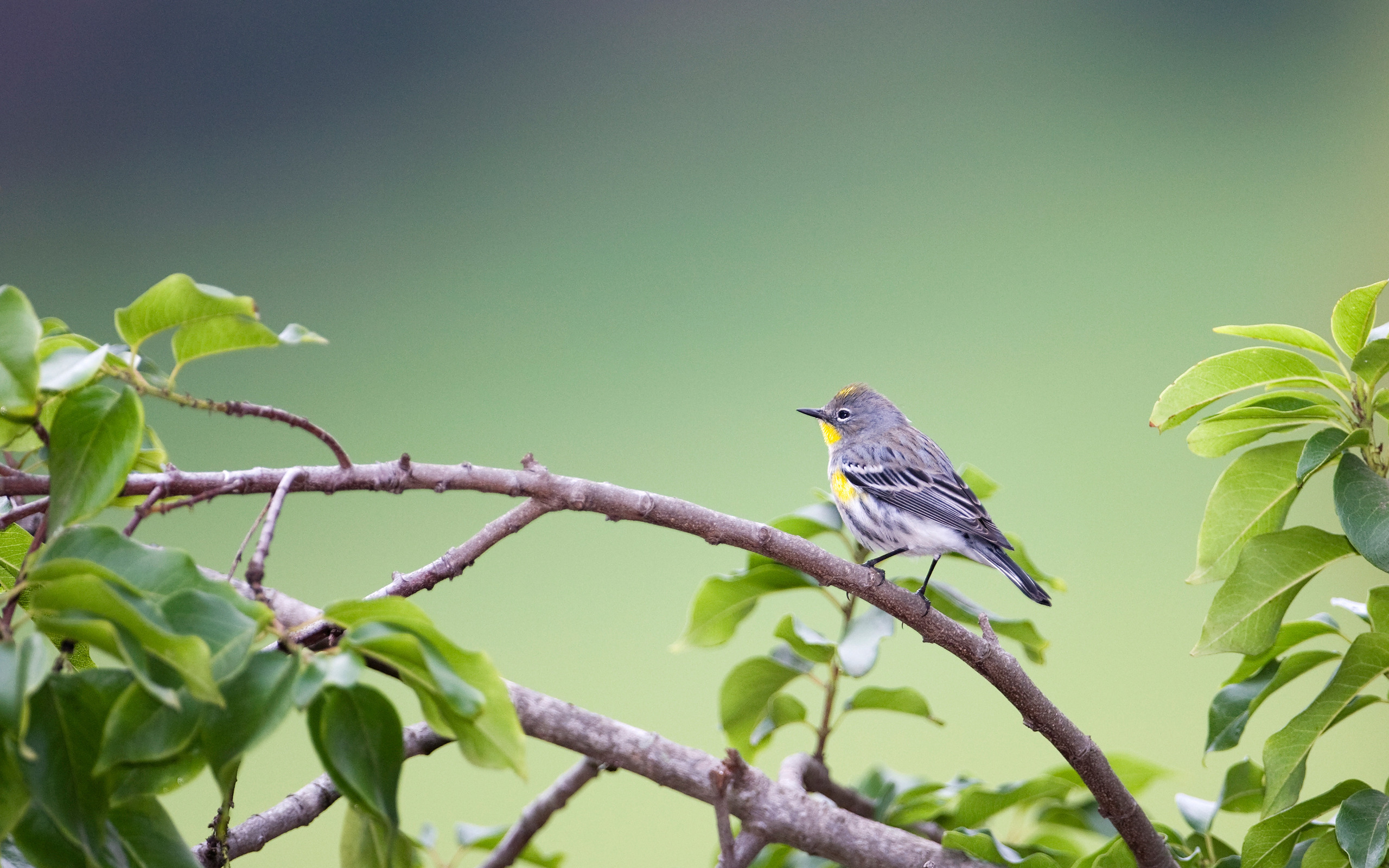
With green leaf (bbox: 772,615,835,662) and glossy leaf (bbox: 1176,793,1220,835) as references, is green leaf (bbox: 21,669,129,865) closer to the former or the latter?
green leaf (bbox: 772,615,835,662)

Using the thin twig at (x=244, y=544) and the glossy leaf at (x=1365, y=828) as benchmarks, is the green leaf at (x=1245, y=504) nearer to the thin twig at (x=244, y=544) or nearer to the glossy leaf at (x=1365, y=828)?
the glossy leaf at (x=1365, y=828)

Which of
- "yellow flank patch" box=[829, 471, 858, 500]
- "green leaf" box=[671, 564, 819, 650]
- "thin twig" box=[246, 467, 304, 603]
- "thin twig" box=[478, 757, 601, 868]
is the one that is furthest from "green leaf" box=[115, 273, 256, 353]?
"yellow flank patch" box=[829, 471, 858, 500]

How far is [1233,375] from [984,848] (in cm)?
46

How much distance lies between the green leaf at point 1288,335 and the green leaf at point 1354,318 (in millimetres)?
13

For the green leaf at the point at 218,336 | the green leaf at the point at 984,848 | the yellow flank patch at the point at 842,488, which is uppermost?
the green leaf at the point at 218,336

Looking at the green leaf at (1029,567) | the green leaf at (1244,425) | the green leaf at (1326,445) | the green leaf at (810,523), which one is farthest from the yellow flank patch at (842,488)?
the green leaf at (1326,445)

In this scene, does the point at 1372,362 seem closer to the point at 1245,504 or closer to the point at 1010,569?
the point at 1245,504

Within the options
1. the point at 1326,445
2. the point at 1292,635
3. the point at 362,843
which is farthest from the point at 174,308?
the point at 1292,635

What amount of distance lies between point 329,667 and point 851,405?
4.71ft

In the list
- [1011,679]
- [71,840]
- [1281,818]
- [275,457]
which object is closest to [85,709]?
[71,840]

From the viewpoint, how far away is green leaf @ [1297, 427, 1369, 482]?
778mm

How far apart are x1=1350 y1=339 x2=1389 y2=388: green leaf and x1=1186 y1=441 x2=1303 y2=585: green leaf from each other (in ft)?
0.26

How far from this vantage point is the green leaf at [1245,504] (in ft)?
2.88

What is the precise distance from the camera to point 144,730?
1.41ft
